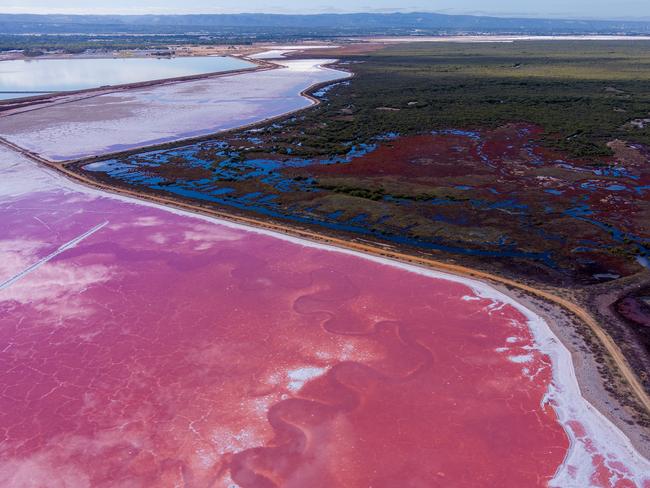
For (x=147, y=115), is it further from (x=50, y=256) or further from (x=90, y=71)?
(x=90, y=71)

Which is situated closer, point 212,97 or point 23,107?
point 23,107

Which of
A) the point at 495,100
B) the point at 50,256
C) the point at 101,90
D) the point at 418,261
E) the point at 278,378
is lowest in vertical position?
the point at 278,378

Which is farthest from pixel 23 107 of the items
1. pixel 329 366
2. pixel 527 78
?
pixel 527 78

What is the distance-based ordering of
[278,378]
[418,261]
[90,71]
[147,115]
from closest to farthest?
[278,378], [418,261], [147,115], [90,71]

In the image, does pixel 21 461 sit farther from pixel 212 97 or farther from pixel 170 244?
pixel 212 97

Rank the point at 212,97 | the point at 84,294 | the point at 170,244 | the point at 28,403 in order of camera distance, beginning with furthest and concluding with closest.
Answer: the point at 212,97 < the point at 170,244 < the point at 84,294 < the point at 28,403

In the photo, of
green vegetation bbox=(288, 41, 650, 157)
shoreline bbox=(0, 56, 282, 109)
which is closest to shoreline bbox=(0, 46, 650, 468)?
green vegetation bbox=(288, 41, 650, 157)

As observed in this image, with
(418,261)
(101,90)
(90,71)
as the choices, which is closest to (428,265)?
(418,261)

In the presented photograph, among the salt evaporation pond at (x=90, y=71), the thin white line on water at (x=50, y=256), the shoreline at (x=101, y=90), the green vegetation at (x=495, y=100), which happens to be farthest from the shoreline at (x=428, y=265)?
the salt evaporation pond at (x=90, y=71)
